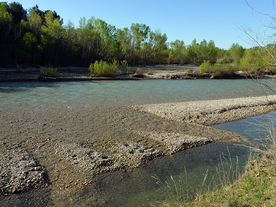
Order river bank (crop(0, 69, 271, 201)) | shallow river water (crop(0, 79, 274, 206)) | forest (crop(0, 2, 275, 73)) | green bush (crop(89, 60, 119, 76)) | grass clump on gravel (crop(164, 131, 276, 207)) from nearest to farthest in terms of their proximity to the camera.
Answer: grass clump on gravel (crop(164, 131, 276, 207)) → shallow river water (crop(0, 79, 274, 206)) → river bank (crop(0, 69, 271, 201)) → green bush (crop(89, 60, 119, 76)) → forest (crop(0, 2, 275, 73))

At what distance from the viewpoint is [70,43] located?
32656 millimetres

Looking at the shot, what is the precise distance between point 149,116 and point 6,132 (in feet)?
14.7

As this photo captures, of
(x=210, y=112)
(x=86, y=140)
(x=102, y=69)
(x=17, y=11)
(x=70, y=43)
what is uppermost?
(x=17, y=11)

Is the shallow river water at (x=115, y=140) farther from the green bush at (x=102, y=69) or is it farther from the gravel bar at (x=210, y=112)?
the green bush at (x=102, y=69)

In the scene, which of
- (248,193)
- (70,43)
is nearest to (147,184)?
(248,193)

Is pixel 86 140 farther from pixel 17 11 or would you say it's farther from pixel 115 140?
pixel 17 11

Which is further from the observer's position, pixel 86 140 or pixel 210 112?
pixel 210 112

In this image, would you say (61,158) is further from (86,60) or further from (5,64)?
(86,60)

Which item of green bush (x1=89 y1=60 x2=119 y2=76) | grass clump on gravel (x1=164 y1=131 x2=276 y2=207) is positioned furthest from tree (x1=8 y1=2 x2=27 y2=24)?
grass clump on gravel (x1=164 y1=131 x2=276 y2=207)

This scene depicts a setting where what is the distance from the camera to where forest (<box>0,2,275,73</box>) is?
82.6ft

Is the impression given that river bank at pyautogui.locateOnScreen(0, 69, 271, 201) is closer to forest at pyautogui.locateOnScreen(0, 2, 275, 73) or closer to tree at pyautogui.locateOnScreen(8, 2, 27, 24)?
forest at pyautogui.locateOnScreen(0, 2, 275, 73)

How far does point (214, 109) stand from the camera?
342 inches

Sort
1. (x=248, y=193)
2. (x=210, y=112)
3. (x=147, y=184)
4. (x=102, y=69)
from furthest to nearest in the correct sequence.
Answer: (x=102, y=69) < (x=210, y=112) < (x=147, y=184) < (x=248, y=193)

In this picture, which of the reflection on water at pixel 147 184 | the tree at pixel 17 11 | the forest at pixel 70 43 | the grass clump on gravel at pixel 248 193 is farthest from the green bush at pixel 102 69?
the tree at pixel 17 11
